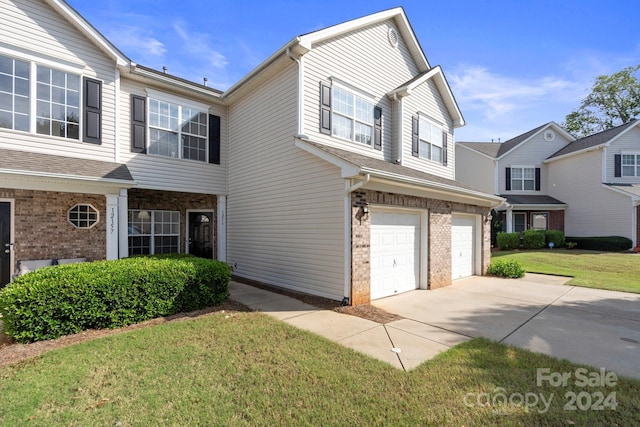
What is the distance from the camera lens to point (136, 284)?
18.9ft

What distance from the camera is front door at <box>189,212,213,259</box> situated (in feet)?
38.5

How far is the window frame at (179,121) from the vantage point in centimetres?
962

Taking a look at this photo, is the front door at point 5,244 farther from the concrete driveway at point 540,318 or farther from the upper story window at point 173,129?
the concrete driveway at point 540,318

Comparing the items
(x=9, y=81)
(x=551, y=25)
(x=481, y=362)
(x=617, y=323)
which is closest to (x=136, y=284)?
(x=481, y=362)

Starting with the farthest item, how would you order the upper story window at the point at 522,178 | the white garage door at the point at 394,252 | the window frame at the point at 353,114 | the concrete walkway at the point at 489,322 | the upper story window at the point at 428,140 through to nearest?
the upper story window at the point at 522,178, the upper story window at the point at 428,140, the window frame at the point at 353,114, the white garage door at the point at 394,252, the concrete walkway at the point at 489,322

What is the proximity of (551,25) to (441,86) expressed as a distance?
3.67 m

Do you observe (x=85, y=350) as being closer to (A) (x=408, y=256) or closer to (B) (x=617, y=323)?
(A) (x=408, y=256)

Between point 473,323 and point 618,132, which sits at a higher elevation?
point 618,132

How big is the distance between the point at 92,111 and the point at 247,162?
447cm

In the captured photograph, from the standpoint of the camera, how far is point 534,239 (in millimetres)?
19031

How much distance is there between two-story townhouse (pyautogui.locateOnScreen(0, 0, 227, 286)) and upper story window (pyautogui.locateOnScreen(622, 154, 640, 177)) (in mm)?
25055

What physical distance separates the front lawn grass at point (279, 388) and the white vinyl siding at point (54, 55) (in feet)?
20.1

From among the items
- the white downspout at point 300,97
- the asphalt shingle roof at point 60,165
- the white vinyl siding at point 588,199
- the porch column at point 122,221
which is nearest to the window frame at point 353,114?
the white downspout at point 300,97

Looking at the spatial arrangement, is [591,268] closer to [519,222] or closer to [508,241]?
[508,241]
